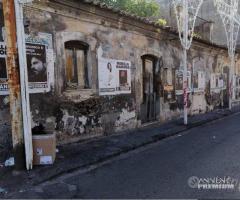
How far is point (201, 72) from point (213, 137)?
24.9 ft

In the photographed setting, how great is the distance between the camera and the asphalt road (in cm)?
498

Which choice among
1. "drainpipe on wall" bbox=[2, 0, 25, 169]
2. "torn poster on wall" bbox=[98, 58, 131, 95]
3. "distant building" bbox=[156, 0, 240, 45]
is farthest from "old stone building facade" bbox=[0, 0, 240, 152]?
"distant building" bbox=[156, 0, 240, 45]

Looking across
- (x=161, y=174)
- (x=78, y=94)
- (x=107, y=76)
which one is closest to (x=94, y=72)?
(x=107, y=76)

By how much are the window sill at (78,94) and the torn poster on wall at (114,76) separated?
0.42m

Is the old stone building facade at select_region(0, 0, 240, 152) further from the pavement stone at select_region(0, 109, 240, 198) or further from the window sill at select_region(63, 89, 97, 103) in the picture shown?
the pavement stone at select_region(0, 109, 240, 198)

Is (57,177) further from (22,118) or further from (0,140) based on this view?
(0,140)

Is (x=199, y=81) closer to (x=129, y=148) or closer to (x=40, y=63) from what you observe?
(x=129, y=148)

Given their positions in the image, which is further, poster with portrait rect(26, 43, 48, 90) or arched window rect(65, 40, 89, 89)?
arched window rect(65, 40, 89, 89)

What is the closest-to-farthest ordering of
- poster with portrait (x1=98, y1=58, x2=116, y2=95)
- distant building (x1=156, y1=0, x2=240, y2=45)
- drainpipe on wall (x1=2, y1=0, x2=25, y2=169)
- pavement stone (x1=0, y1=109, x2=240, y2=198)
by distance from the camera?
pavement stone (x1=0, y1=109, x2=240, y2=198), drainpipe on wall (x1=2, y1=0, x2=25, y2=169), poster with portrait (x1=98, y1=58, x2=116, y2=95), distant building (x1=156, y1=0, x2=240, y2=45)

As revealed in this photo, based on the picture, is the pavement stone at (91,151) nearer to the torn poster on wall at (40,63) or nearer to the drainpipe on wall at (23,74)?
the drainpipe on wall at (23,74)

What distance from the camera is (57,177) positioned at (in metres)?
5.88

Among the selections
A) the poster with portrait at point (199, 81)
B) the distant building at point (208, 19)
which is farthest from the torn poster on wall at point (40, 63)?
the distant building at point (208, 19)

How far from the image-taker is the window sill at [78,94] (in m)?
8.38

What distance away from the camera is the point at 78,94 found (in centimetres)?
870
